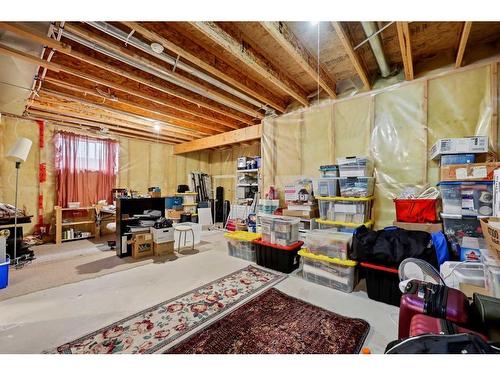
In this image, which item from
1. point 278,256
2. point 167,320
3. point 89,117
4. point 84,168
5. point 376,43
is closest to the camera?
point 167,320

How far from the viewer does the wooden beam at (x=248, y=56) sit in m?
2.03

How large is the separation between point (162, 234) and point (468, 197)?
13.3 feet

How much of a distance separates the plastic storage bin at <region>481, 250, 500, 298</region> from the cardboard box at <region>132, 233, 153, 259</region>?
13.2 feet

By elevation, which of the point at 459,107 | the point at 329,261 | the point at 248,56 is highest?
the point at 248,56

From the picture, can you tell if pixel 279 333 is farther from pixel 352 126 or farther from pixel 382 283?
pixel 352 126

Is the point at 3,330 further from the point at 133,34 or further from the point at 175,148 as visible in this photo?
the point at 175,148

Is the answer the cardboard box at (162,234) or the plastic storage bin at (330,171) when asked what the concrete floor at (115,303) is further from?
the plastic storage bin at (330,171)

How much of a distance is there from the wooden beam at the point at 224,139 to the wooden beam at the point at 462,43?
3091 millimetres

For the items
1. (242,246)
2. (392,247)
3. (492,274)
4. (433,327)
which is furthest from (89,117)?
(492,274)

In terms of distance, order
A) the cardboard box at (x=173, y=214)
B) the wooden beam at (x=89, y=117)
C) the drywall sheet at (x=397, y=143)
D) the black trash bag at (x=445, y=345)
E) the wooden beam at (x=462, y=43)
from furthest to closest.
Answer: the cardboard box at (x=173, y=214) → the wooden beam at (x=89, y=117) → the drywall sheet at (x=397, y=143) → the wooden beam at (x=462, y=43) → the black trash bag at (x=445, y=345)

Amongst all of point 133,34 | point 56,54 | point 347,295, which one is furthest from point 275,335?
point 56,54

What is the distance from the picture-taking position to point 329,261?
2.42m

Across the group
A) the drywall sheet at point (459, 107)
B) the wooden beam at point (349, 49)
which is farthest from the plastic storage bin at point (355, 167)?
the wooden beam at point (349, 49)
